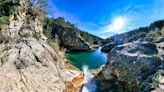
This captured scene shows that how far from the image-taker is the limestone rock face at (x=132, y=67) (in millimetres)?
18347

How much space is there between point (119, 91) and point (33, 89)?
8.13m

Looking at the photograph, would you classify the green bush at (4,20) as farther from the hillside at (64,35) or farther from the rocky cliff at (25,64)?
the hillside at (64,35)

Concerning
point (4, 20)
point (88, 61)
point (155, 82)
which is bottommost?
point (88, 61)

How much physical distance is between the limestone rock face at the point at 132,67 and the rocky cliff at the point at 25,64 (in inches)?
242

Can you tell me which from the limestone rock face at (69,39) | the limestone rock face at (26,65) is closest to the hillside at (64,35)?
the limestone rock face at (69,39)

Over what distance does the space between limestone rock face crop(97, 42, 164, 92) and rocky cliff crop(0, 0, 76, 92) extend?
6141mm

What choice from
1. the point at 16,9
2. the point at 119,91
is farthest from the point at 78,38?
the point at 119,91

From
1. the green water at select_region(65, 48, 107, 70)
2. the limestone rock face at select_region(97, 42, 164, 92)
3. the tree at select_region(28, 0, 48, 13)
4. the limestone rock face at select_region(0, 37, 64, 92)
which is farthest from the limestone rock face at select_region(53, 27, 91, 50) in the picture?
the limestone rock face at select_region(97, 42, 164, 92)

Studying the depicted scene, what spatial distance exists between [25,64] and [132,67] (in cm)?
1211

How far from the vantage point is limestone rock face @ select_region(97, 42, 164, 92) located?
18347mm

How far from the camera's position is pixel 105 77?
24156 millimetres

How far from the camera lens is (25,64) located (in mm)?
28578

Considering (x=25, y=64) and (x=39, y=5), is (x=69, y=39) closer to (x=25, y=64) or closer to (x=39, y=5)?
(x=39, y=5)

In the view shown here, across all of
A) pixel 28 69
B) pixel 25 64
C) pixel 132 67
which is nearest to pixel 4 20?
pixel 25 64
